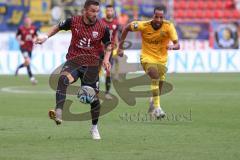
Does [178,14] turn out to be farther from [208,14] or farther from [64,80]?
[64,80]

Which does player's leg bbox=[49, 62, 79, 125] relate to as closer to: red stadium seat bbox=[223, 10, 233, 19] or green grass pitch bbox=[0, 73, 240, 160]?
green grass pitch bbox=[0, 73, 240, 160]

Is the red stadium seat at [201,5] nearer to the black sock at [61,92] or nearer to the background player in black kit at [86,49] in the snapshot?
the background player in black kit at [86,49]

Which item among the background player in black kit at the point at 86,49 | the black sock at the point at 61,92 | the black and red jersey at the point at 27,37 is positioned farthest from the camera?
the black and red jersey at the point at 27,37

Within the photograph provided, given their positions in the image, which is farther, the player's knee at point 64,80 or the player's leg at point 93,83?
the player's leg at point 93,83

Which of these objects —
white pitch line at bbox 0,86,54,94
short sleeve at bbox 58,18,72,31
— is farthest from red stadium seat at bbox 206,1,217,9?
short sleeve at bbox 58,18,72,31

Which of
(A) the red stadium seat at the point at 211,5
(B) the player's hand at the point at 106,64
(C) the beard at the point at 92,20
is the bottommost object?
(A) the red stadium seat at the point at 211,5

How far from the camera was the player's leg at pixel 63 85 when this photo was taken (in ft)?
35.4

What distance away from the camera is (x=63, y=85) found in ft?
36.2

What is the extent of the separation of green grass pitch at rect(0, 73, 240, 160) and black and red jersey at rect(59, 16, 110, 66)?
1269mm

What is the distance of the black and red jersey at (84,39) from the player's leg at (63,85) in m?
0.18

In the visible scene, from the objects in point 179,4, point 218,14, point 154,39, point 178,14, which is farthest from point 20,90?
point 218,14

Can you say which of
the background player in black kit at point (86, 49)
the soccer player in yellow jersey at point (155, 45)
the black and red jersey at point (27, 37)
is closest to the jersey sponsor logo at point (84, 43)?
the background player in black kit at point (86, 49)

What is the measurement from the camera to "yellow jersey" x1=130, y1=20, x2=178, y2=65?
1493 centimetres

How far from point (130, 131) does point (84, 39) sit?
1999mm
